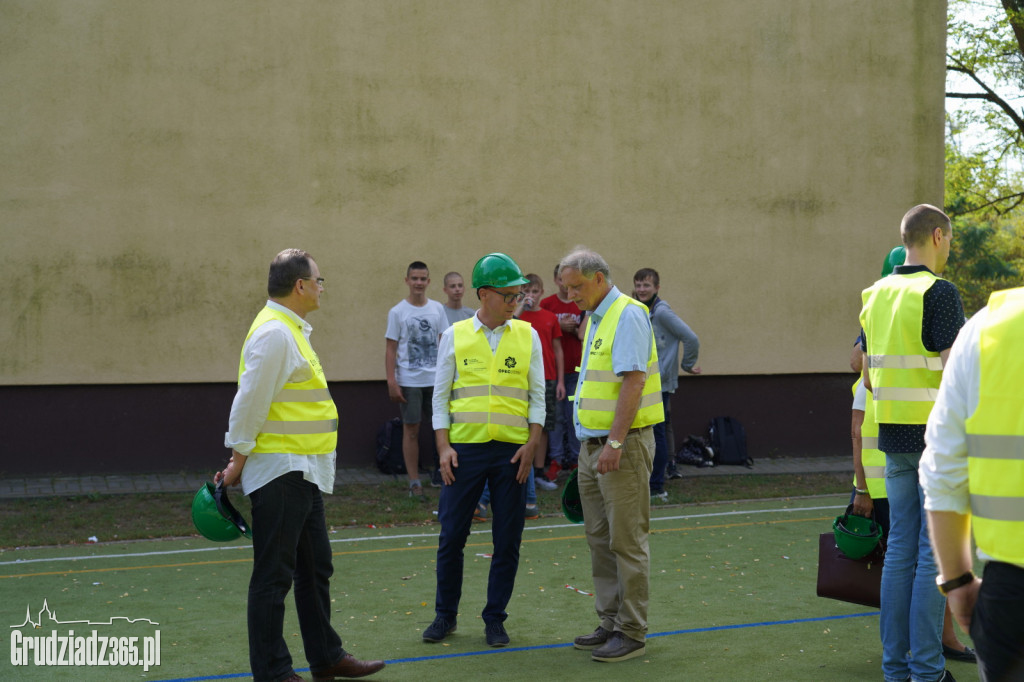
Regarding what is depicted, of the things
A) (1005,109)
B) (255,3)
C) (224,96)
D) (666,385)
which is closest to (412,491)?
(666,385)

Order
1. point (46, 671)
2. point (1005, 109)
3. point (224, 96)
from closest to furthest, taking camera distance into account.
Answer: point (46, 671), point (224, 96), point (1005, 109)

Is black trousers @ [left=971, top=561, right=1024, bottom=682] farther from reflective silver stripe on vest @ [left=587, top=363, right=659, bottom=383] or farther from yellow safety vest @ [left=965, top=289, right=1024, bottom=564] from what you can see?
reflective silver stripe on vest @ [left=587, top=363, right=659, bottom=383]

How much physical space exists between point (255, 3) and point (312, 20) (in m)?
0.64

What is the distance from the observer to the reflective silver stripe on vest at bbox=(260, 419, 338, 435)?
4.90m

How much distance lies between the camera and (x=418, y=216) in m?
12.6

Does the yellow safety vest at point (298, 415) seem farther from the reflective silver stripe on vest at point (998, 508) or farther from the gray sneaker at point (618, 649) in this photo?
the reflective silver stripe on vest at point (998, 508)

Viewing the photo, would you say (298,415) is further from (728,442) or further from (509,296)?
(728,442)

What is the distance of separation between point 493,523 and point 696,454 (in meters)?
7.35

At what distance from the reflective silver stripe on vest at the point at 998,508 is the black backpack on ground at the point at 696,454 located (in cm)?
1046

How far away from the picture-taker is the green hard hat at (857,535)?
5.26 m

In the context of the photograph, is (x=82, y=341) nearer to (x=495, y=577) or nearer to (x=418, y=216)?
(x=418, y=216)

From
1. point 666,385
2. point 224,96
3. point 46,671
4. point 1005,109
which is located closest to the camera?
point 46,671

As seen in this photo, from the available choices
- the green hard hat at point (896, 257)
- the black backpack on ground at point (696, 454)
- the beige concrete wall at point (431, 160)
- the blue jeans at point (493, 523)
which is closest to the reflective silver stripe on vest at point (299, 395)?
the blue jeans at point (493, 523)

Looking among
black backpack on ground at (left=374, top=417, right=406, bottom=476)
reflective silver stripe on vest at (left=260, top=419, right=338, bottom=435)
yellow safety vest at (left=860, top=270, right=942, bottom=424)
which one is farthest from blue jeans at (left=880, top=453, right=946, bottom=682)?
black backpack on ground at (left=374, top=417, right=406, bottom=476)
